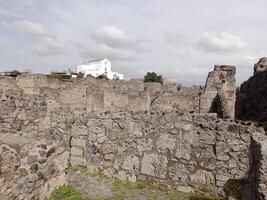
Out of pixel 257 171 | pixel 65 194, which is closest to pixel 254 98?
pixel 65 194

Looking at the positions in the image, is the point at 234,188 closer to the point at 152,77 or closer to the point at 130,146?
the point at 130,146

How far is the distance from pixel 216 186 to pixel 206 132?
0.87 meters

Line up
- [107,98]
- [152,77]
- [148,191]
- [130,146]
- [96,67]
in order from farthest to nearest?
[96,67] < [152,77] < [107,98] < [130,146] < [148,191]

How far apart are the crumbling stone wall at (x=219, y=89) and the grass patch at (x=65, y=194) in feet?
41.9

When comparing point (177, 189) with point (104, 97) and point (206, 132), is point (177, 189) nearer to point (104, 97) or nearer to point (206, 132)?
point (206, 132)

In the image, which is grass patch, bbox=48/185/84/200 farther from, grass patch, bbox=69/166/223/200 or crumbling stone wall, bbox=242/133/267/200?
crumbling stone wall, bbox=242/133/267/200

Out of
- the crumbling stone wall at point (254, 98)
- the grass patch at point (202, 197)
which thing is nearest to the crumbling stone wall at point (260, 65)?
the crumbling stone wall at point (254, 98)

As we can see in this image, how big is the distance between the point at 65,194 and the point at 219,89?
15324 millimetres

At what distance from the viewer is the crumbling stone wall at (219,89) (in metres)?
18.2

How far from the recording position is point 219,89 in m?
19.5

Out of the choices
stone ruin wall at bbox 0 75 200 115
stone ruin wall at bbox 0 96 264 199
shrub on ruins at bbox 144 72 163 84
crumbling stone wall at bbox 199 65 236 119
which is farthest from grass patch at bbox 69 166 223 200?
shrub on ruins at bbox 144 72 163 84

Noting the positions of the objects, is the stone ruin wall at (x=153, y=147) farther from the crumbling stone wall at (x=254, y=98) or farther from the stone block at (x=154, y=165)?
the crumbling stone wall at (x=254, y=98)

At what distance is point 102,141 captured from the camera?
6.61 m

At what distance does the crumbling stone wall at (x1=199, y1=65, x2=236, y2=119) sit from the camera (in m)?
18.2
